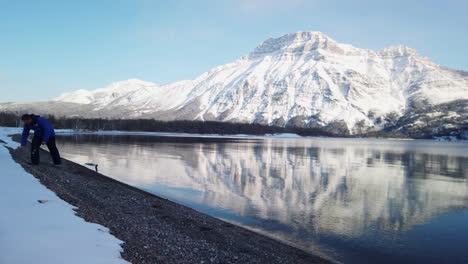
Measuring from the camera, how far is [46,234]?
7715 mm

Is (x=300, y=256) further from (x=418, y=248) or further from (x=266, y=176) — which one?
(x=266, y=176)

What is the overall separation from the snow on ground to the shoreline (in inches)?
27.6

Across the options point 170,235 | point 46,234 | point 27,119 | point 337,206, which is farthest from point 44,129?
point 337,206

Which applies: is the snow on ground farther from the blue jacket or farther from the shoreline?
the blue jacket

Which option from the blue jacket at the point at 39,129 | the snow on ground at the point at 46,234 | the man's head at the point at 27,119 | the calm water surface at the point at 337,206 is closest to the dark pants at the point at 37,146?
the blue jacket at the point at 39,129

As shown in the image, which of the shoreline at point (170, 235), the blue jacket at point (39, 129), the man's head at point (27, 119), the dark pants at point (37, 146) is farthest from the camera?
the dark pants at point (37, 146)

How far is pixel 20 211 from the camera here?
9.02 metres

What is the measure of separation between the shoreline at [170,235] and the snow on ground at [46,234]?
702mm

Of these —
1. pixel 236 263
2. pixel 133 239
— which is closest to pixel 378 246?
pixel 236 263

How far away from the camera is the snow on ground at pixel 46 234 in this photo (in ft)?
21.7

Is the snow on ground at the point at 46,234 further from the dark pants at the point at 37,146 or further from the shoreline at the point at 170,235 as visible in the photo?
the dark pants at the point at 37,146

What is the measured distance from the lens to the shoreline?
991 centimetres

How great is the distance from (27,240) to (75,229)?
1.63 meters

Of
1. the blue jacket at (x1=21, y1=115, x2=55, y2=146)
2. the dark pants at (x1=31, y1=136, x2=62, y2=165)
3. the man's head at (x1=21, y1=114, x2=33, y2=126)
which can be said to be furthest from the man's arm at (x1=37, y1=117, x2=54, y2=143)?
the man's head at (x1=21, y1=114, x2=33, y2=126)
